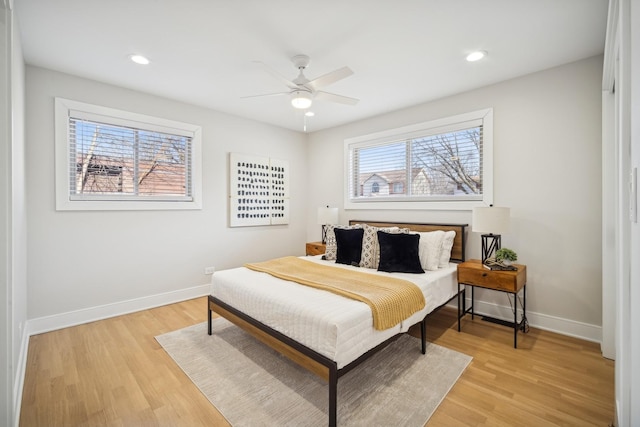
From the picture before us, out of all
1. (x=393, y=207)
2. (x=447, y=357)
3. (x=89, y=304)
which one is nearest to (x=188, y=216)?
(x=89, y=304)

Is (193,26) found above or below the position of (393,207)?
above

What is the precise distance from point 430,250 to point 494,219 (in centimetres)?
71

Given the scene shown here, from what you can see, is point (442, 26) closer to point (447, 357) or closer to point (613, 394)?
point (447, 357)

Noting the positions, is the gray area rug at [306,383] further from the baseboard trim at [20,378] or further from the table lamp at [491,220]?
the table lamp at [491,220]

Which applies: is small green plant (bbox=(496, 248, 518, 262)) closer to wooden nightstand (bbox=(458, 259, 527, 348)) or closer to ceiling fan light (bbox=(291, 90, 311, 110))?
wooden nightstand (bbox=(458, 259, 527, 348))

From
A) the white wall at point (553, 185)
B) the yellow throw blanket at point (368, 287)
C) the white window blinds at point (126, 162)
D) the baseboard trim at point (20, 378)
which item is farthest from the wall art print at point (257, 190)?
the white wall at point (553, 185)

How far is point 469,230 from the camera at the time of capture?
11.7 ft

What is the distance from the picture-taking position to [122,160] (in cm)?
352

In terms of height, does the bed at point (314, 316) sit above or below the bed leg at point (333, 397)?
above

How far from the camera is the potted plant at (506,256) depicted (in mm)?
2889

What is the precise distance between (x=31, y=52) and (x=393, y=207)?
4.35 metres

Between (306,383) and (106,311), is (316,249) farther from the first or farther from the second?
(106,311)

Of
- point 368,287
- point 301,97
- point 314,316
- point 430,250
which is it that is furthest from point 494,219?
point 301,97

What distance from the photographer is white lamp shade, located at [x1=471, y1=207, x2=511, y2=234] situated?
9.36ft
